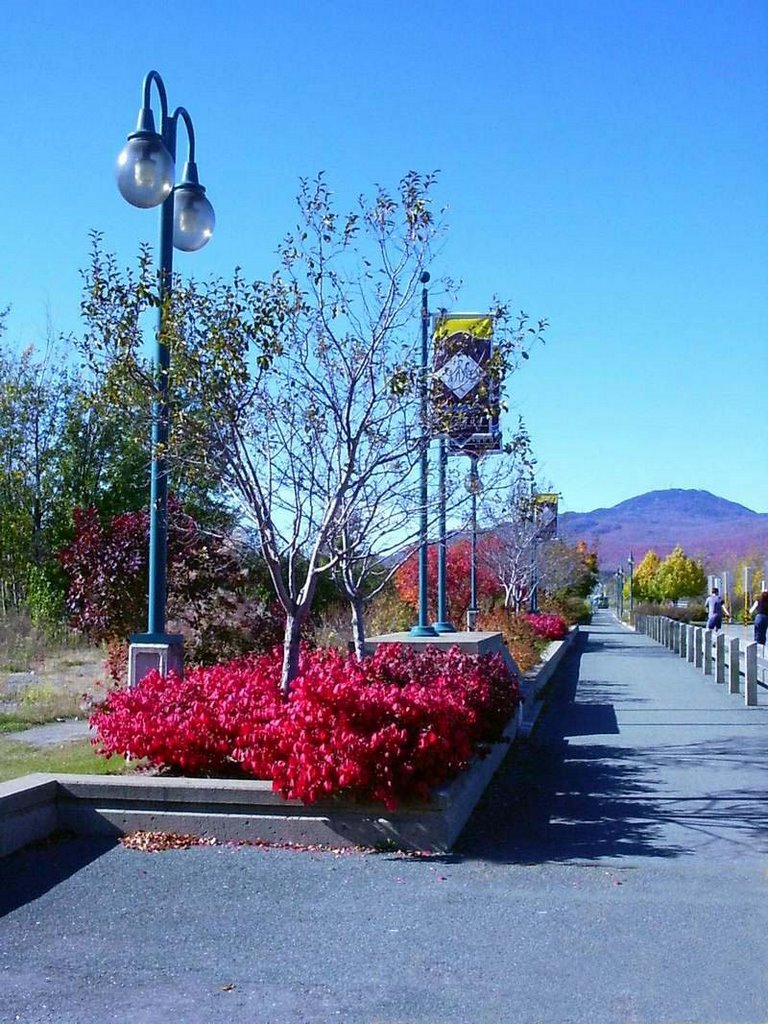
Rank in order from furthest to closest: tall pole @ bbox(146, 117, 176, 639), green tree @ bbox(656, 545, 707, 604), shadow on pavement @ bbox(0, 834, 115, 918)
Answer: green tree @ bbox(656, 545, 707, 604), tall pole @ bbox(146, 117, 176, 639), shadow on pavement @ bbox(0, 834, 115, 918)

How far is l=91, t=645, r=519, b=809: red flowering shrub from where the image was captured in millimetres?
6824

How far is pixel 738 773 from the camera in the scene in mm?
10156

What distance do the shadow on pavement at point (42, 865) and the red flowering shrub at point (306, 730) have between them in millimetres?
787

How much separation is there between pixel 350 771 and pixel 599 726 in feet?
25.3

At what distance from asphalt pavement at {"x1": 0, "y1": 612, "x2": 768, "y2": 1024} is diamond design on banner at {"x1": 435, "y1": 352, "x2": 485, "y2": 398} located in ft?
10.7

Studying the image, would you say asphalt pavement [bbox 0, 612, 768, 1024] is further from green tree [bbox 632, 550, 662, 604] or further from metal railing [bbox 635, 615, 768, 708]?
green tree [bbox 632, 550, 662, 604]

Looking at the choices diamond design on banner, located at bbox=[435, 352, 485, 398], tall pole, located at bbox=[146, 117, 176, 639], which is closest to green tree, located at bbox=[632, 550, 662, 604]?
diamond design on banner, located at bbox=[435, 352, 485, 398]

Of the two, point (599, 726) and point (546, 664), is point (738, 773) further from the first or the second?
point (546, 664)

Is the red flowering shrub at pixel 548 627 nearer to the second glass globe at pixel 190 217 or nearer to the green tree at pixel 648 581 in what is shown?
the second glass globe at pixel 190 217

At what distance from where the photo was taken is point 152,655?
8.65 metres

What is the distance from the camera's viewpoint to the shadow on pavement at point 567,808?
23.3ft

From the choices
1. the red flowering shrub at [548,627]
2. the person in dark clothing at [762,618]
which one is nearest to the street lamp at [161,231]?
the person in dark clothing at [762,618]

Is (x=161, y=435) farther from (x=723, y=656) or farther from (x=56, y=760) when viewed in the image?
(x=723, y=656)

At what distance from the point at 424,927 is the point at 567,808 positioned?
3245mm
